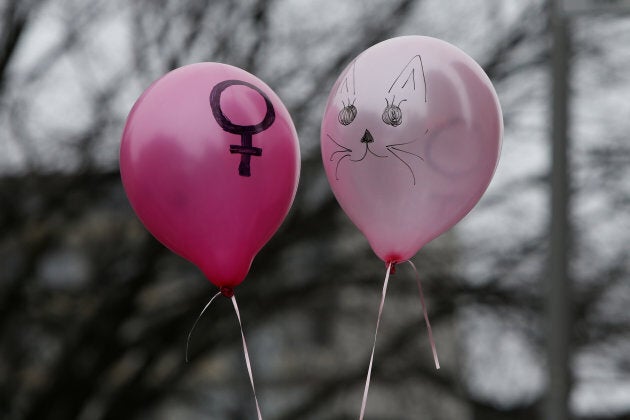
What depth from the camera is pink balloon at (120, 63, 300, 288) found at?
225 centimetres

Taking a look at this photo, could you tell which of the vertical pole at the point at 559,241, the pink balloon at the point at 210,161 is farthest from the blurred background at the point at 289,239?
the pink balloon at the point at 210,161

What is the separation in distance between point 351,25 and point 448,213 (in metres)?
3.76

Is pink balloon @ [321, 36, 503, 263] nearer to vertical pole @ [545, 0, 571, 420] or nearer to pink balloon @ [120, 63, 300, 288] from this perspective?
pink balloon @ [120, 63, 300, 288]

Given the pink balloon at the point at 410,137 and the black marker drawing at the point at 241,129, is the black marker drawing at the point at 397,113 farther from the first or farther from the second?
the black marker drawing at the point at 241,129

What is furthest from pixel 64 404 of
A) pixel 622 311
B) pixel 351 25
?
pixel 622 311

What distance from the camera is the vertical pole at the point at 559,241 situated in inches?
176

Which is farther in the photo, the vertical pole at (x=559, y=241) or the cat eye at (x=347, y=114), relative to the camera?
the vertical pole at (x=559, y=241)

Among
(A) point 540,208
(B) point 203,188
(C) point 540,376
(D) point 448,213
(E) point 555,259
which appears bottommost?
(C) point 540,376

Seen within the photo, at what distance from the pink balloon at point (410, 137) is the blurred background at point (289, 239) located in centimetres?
356

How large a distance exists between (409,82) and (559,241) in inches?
96.9

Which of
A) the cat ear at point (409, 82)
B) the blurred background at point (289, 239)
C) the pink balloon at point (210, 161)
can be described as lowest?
the blurred background at point (289, 239)

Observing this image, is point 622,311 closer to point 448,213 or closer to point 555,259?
point 555,259

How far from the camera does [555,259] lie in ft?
14.9

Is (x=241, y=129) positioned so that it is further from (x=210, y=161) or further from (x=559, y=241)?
(x=559, y=241)
